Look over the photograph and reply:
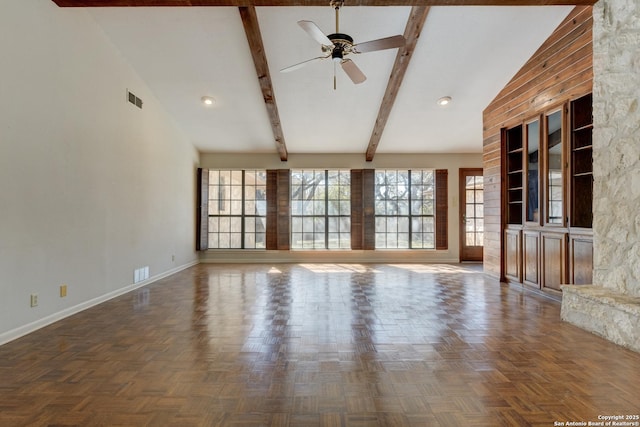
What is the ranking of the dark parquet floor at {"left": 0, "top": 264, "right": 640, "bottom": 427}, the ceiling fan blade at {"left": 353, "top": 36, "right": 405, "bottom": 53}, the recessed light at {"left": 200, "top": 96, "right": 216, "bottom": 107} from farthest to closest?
1. the recessed light at {"left": 200, "top": 96, "right": 216, "bottom": 107}
2. the ceiling fan blade at {"left": 353, "top": 36, "right": 405, "bottom": 53}
3. the dark parquet floor at {"left": 0, "top": 264, "right": 640, "bottom": 427}

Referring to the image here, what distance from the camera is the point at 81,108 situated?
3.81 m

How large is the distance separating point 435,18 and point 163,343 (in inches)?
174

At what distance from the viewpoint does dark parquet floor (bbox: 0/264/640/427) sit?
1847 mm

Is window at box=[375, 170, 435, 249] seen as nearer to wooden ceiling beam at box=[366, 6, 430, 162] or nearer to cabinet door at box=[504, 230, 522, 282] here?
wooden ceiling beam at box=[366, 6, 430, 162]

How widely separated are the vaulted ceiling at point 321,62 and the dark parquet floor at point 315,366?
10.2 ft

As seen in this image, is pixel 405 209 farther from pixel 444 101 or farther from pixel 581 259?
pixel 581 259

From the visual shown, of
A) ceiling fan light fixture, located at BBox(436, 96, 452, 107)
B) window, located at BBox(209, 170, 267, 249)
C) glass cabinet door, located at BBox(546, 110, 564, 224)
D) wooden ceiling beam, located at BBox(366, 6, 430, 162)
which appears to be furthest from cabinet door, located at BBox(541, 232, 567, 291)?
window, located at BBox(209, 170, 267, 249)

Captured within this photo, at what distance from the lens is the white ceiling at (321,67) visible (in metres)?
4.17

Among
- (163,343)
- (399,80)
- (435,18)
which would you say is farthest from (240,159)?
(163,343)

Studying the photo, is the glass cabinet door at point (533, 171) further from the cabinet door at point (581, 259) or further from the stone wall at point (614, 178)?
the stone wall at point (614, 178)

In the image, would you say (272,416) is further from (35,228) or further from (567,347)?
(35,228)

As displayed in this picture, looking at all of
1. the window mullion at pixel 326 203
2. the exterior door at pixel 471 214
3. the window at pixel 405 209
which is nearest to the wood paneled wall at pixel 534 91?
the exterior door at pixel 471 214

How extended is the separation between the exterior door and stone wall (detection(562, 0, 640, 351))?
4.56 m

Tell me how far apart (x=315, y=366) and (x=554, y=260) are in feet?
11.5
